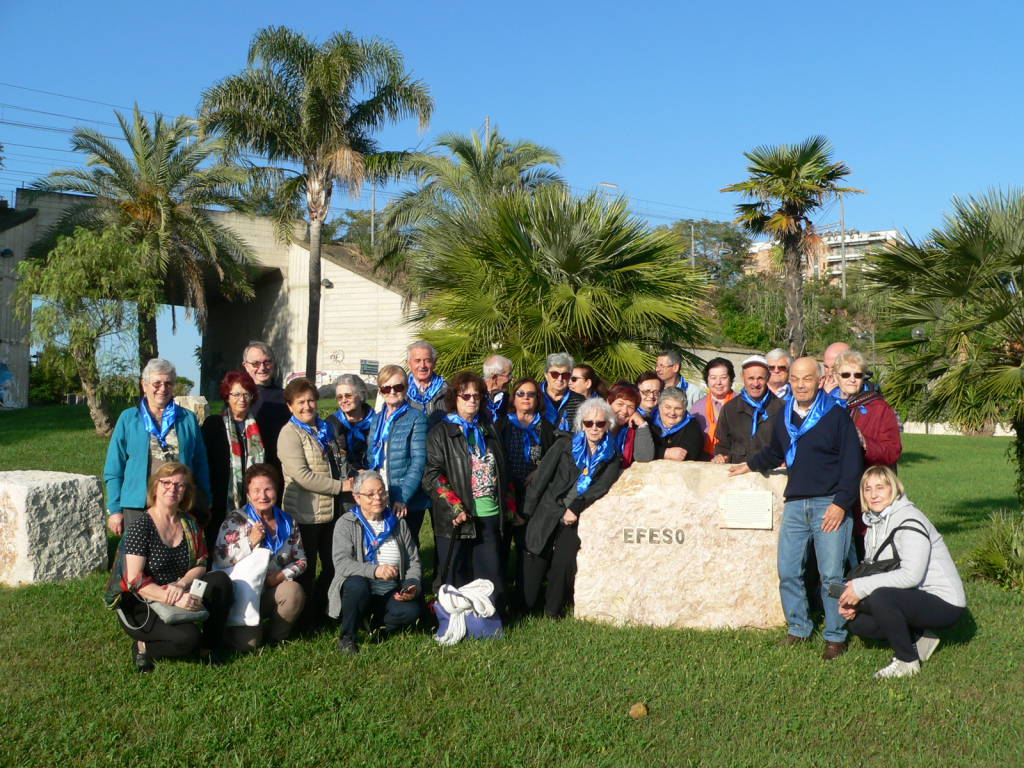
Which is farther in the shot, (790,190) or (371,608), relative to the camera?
(790,190)

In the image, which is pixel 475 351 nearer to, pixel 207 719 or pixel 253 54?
pixel 207 719

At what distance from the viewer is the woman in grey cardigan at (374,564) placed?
6113 millimetres

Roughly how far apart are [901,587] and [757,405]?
186 cm

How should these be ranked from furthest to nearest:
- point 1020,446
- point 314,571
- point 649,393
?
point 1020,446 → point 649,393 → point 314,571

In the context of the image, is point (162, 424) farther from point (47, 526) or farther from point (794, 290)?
point (794, 290)

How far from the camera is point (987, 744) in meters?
4.63

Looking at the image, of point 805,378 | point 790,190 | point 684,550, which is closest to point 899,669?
point 684,550

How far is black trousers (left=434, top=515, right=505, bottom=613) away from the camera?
6.64 metres

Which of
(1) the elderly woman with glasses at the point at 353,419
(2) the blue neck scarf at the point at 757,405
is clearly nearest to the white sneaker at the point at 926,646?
(2) the blue neck scarf at the point at 757,405

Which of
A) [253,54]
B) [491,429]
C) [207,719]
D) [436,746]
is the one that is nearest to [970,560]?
[491,429]

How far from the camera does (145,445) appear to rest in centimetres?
623

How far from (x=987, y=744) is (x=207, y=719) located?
3.89 metres

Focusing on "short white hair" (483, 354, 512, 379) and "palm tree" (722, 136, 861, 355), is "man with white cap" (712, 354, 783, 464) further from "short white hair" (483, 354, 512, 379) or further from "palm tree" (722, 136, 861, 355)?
"palm tree" (722, 136, 861, 355)

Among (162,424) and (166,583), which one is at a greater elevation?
(162,424)
